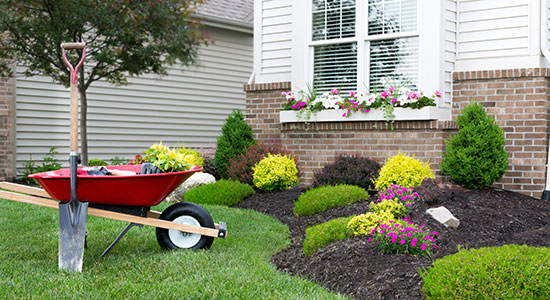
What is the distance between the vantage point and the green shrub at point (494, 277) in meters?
3.27

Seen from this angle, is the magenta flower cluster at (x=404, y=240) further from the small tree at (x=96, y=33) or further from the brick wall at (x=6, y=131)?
the brick wall at (x=6, y=131)

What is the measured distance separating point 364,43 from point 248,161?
243cm

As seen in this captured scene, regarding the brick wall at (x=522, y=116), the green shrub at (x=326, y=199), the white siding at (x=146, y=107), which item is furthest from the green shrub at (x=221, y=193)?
the white siding at (x=146, y=107)

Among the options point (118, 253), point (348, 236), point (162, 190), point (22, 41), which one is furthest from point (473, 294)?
point (22, 41)

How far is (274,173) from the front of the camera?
8.04 meters

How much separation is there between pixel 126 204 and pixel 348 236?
6.13 ft

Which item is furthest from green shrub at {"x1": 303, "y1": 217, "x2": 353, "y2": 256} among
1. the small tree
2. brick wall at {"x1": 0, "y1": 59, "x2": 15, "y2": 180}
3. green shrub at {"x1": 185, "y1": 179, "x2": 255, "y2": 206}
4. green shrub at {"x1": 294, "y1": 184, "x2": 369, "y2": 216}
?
brick wall at {"x1": 0, "y1": 59, "x2": 15, "y2": 180}

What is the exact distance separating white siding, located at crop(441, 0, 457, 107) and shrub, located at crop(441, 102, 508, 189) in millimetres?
985

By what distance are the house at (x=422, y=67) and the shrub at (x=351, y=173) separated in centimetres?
78

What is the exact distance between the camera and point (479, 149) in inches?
280

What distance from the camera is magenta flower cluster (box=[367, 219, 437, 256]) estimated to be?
438 centimetres

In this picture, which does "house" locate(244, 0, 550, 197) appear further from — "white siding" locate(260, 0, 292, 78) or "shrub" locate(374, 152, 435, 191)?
"shrub" locate(374, 152, 435, 191)

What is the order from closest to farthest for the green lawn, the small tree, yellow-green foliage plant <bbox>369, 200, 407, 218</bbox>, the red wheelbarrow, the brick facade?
the green lawn < the red wheelbarrow < yellow-green foliage plant <bbox>369, 200, 407, 218</bbox> < the brick facade < the small tree

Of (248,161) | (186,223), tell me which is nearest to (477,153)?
(248,161)
